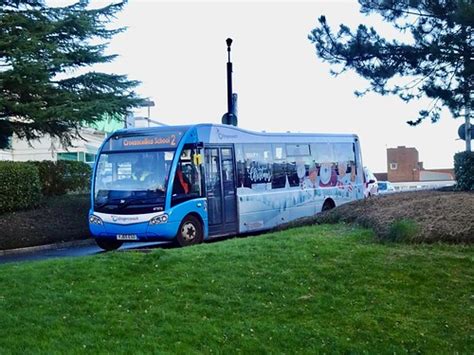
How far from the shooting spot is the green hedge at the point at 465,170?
1712 centimetres

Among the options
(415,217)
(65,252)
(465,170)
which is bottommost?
(65,252)

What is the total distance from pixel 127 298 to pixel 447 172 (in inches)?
3037

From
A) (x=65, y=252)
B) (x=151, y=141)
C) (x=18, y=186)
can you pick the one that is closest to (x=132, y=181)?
(x=151, y=141)

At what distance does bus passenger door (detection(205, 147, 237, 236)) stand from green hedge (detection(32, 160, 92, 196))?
936 centimetres

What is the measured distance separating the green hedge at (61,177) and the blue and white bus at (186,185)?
28.1 ft

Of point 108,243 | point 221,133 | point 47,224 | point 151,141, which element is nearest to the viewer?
point 151,141

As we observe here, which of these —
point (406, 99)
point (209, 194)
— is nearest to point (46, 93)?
point (209, 194)

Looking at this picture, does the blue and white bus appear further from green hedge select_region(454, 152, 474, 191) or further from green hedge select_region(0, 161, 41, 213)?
green hedge select_region(0, 161, 41, 213)

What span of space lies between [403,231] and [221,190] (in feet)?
21.1

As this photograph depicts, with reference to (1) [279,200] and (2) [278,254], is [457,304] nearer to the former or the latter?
(2) [278,254]

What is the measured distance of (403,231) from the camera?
9812 millimetres

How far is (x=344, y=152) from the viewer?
71.1 ft

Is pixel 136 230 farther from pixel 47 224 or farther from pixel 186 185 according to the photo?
pixel 47 224

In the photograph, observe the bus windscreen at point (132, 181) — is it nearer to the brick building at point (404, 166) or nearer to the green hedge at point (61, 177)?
the green hedge at point (61, 177)
